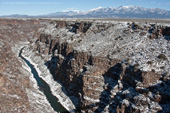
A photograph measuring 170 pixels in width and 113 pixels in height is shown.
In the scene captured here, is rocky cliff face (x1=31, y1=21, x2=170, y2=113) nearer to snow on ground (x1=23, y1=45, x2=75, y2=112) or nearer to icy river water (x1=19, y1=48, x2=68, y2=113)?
snow on ground (x1=23, y1=45, x2=75, y2=112)

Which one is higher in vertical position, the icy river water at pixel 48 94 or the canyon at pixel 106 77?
the canyon at pixel 106 77

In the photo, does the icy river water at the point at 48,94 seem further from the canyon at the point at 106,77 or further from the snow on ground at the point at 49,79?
the snow on ground at the point at 49,79

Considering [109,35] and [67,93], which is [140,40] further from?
[67,93]

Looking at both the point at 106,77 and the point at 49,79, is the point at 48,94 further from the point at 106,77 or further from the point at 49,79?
the point at 106,77

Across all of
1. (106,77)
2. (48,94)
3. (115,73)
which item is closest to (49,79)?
(48,94)

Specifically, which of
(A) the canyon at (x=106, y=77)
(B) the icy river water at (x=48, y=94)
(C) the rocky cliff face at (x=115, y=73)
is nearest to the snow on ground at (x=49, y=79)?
(A) the canyon at (x=106, y=77)

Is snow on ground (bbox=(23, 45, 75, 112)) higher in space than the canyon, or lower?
lower

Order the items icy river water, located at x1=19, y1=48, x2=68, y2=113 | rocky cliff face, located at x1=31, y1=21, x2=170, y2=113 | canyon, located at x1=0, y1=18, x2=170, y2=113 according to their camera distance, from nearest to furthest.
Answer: rocky cliff face, located at x1=31, y1=21, x2=170, y2=113, canyon, located at x1=0, y1=18, x2=170, y2=113, icy river water, located at x1=19, y1=48, x2=68, y2=113

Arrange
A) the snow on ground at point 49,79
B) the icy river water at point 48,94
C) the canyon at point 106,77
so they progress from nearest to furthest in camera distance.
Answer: the canyon at point 106,77 → the icy river water at point 48,94 → the snow on ground at point 49,79

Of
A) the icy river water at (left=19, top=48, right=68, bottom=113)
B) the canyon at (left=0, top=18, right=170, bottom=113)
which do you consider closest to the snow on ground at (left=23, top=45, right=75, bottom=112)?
the canyon at (left=0, top=18, right=170, bottom=113)
